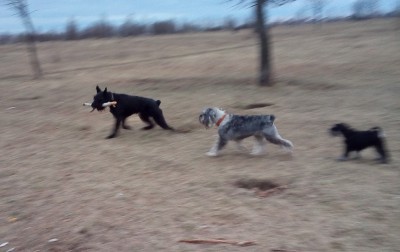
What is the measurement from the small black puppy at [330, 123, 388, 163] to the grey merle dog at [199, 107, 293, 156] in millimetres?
916

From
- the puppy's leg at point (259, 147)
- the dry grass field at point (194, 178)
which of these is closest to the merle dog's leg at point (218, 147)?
the dry grass field at point (194, 178)

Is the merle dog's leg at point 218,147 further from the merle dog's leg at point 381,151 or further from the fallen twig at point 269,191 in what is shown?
the merle dog's leg at point 381,151

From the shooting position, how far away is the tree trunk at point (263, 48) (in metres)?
17.5

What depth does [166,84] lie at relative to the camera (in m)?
19.4

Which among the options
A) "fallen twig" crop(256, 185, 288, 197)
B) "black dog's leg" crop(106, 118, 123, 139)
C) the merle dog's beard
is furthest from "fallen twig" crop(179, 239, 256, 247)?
"black dog's leg" crop(106, 118, 123, 139)

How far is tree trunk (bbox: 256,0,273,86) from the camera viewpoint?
1747cm

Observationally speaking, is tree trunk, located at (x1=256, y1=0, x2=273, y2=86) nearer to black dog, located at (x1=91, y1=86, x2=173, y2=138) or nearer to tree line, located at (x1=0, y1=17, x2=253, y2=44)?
black dog, located at (x1=91, y1=86, x2=173, y2=138)

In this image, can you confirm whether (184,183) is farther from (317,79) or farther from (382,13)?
(382,13)

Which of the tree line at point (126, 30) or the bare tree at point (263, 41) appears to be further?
the tree line at point (126, 30)

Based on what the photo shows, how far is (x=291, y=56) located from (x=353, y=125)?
16.7 metres

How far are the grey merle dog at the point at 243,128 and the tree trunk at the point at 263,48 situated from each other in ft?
28.2

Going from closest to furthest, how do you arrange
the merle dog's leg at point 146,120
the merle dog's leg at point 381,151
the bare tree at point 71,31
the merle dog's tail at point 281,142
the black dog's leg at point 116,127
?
the merle dog's leg at point 381,151 → the merle dog's tail at point 281,142 → the black dog's leg at point 116,127 → the merle dog's leg at point 146,120 → the bare tree at point 71,31

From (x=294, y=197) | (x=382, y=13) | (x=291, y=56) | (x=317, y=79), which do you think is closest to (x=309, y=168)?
(x=294, y=197)

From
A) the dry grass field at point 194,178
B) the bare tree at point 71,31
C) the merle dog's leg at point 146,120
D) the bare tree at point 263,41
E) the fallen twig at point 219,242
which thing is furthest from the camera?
the bare tree at point 71,31
